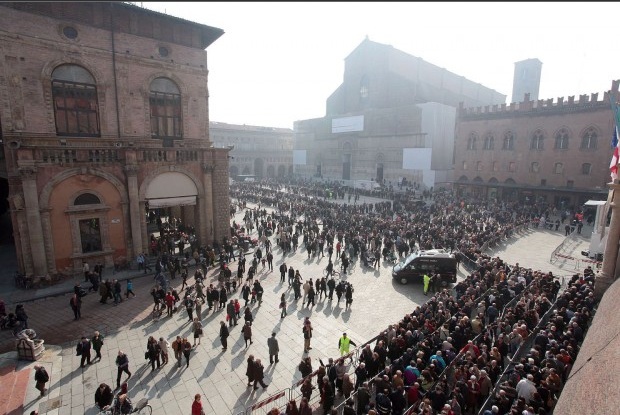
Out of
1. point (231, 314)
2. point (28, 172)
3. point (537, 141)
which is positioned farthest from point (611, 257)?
point (537, 141)

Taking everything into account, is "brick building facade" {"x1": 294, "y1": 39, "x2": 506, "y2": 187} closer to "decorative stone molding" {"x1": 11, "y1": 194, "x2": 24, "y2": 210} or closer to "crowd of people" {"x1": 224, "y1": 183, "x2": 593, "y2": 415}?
"crowd of people" {"x1": 224, "y1": 183, "x2": 593, "y2": 415}

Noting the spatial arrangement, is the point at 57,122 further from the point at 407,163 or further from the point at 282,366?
the point at 407,163

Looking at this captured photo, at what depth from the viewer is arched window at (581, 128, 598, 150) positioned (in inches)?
1387

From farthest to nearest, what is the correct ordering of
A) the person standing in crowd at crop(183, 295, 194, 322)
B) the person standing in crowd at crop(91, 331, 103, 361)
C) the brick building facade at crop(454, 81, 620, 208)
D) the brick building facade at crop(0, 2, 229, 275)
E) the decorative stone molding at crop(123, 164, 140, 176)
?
the brick building facade at crop(454, 81, 620, 208)
the decorative stone molding at crop(123, 164, 140, 176)
the brick building facade at crop(0, 2, 229, 275)
the person standing in crowd at crop(183, 295, 194, 322)
the person standing in crowd at crop(91, 331, 103, 361)

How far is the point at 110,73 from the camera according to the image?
1880 cm

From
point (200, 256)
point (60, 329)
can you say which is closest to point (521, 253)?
point (200, 256)

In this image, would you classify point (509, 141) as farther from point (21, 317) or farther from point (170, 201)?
point (21, 317)

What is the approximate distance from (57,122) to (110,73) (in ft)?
12.5

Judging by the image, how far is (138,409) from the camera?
8.33 m

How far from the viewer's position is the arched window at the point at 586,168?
35.5 meters

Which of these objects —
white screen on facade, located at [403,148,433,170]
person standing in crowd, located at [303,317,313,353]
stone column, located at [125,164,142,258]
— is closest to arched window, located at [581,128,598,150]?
white screen on facade, located at [403,148,433,170]

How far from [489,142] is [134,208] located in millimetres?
42217

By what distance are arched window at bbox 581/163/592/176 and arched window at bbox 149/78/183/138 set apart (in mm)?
39736

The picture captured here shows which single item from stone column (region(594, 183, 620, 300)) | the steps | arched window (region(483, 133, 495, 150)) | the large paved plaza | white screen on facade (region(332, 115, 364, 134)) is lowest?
the large paved plaza
